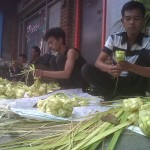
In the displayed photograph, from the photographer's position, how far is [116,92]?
3510 mm

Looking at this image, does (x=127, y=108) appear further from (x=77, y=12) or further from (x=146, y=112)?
(x=77, y=12)

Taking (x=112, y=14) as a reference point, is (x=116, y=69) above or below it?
below

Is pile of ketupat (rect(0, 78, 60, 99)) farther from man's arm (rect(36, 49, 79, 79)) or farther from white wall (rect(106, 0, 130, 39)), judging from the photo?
white wall (rect(106, 0, 130, 39))

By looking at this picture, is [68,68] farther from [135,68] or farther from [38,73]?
[135,68]

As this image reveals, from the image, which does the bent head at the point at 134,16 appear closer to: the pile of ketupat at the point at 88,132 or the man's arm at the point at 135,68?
the man's arm at the point at 135,68

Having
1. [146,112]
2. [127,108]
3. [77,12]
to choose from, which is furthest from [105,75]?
[77,12]

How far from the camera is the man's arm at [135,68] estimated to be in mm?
2986

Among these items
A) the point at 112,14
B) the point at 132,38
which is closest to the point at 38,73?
the point at 132,38

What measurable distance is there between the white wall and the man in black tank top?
1.09 metres

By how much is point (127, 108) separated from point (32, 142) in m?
0.62

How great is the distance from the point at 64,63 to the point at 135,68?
1.71 meters

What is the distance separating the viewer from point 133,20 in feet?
11.4

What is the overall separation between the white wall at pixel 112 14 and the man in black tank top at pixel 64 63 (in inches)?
43.0

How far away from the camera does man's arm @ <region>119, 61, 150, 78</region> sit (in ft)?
9.80
